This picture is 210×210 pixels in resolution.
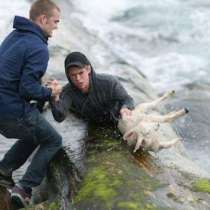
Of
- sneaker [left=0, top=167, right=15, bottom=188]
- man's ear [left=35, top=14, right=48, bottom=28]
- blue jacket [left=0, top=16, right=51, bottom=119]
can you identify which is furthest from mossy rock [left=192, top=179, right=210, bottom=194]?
man's ear [left=35, top=14, right=48, bottom=28]

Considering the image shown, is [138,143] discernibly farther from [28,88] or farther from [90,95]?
[28,88]

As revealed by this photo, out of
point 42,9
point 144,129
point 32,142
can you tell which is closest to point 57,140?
point 32,142

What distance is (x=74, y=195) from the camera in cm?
618

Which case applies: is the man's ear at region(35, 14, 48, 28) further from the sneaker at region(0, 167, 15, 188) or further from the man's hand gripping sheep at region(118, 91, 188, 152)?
the sneaker at region(0, 167, 15, 188)

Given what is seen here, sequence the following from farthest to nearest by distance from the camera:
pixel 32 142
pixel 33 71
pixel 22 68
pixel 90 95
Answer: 1. pixel 90 95
2. pixel 32 142
3. pixel 22 68
4. pixel 33 71

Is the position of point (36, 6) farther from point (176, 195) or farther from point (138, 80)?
point (138, 80)

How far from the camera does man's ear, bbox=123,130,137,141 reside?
22.3 feet

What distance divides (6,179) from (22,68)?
1435mm

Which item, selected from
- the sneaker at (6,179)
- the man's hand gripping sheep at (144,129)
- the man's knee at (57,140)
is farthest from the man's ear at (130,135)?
the sneaker at (6,179)

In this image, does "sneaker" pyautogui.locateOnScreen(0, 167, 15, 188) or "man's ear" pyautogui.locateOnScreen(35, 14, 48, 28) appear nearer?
"man's ear" pyautogui.locateOnScreen(35, 14, 48, 28)

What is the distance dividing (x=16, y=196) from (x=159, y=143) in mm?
1629

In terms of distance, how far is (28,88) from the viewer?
6.22 m

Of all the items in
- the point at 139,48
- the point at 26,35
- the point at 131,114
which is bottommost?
the point at 139,48

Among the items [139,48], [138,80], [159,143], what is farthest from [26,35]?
[139,48]
